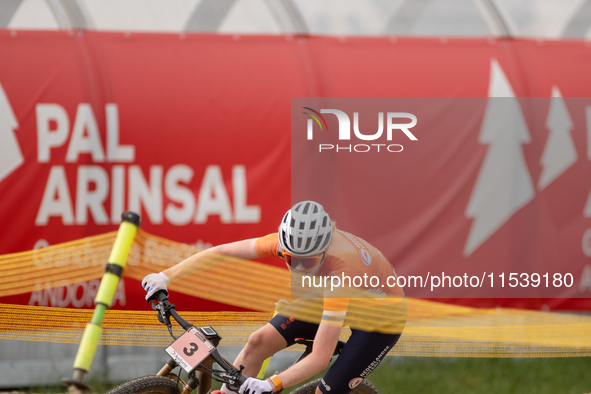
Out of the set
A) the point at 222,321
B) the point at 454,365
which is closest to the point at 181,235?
the point at 222,321

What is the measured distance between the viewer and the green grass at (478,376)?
5574 millimetres

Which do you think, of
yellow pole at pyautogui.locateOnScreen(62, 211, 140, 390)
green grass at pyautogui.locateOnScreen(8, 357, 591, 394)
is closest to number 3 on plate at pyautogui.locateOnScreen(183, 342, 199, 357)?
yellow pole at pyautogui.locateOnScreen(62, 211, 140, 390)

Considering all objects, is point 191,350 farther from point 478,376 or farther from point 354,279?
point 478,376

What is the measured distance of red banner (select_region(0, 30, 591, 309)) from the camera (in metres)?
5.27

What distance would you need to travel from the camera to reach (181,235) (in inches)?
219

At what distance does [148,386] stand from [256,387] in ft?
1.97

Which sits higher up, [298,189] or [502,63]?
[502,63]

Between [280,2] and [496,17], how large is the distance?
244 cm

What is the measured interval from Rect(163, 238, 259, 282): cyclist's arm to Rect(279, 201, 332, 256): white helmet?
44 centimetres

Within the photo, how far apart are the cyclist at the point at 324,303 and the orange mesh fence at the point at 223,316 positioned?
100cm

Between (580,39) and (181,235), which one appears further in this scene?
(580,39)

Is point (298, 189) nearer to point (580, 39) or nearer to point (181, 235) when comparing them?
point (181, 235)

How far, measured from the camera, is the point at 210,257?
3.36 m

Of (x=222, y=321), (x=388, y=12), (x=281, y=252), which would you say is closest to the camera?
(x=281, y=252)
